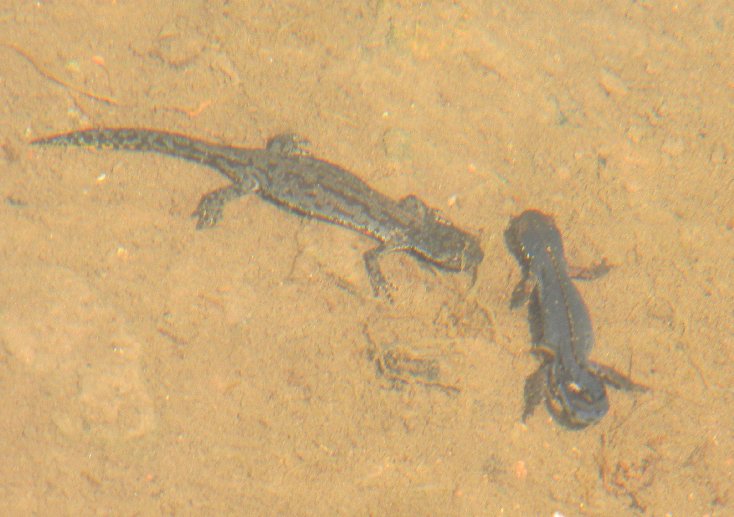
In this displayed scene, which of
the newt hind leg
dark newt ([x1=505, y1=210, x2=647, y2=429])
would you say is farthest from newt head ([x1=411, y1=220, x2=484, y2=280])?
the newt hind leg

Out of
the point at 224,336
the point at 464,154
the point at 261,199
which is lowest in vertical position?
the point at 224,336

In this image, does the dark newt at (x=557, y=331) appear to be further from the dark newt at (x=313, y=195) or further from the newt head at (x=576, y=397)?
the dark newt at (x=313, y=195)

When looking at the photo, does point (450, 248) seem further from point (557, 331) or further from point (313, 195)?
point (313, 195)

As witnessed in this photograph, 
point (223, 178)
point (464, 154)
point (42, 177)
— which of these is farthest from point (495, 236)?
point (42, 177)

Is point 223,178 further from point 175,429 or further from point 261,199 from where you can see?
point 175,429

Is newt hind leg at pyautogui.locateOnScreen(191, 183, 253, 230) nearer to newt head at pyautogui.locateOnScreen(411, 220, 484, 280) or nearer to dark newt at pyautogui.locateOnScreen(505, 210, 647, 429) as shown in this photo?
newt head at pyautogui.locateOnScreen(411, 220, 484, 280)

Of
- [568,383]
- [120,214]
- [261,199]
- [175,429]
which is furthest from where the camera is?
[261,199]
